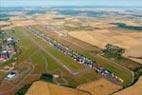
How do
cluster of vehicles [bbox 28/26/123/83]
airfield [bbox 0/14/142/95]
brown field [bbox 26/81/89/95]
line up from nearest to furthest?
brown field [bbox 26/81/89/95], airfield [bbox 0/14/142/95], cluster of vehicles [bbox 28/26/123/83]

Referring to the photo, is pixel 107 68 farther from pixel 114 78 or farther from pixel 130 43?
pixel 130 43

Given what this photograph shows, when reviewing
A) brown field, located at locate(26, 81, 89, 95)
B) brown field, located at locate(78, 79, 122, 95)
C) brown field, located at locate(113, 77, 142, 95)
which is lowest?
brown field, located at locate(78, 79, 122, 95)

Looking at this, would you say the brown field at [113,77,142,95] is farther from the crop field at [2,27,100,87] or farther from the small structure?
the small structure

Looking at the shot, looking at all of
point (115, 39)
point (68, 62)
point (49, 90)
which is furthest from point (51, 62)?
point (115, 39)

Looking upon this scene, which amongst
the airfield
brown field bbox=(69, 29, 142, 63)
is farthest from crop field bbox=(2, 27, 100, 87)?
brown field bbox=(69, 29, 142, 63)

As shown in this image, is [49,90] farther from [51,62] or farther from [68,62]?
[68,62]
